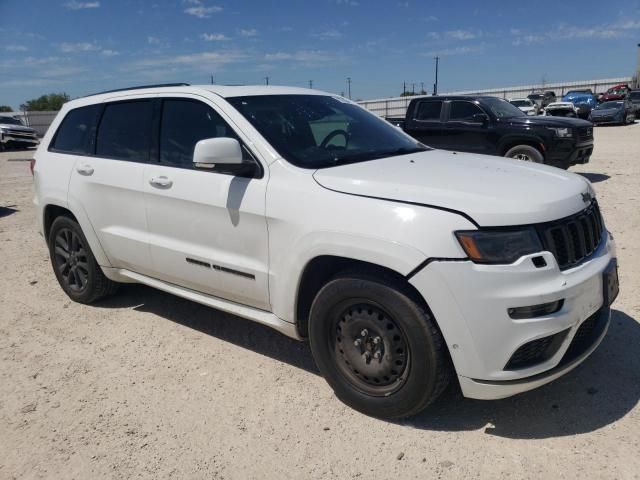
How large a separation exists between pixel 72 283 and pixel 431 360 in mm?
3600

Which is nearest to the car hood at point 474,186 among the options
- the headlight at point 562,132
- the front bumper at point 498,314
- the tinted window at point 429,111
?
the front bumper at point 498,314

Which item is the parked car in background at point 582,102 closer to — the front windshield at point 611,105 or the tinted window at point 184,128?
the front windshield at point 611,105

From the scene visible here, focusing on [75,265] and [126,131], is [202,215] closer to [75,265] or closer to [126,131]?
[126,131]

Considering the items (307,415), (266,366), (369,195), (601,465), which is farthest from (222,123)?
(601,465)

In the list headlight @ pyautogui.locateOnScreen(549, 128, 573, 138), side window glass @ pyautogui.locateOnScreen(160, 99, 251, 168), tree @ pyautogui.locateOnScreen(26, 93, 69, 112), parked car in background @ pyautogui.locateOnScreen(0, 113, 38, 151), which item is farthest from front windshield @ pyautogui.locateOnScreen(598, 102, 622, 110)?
tree @ pyautogui.locateOnScreen(26, 93, 69, 112)

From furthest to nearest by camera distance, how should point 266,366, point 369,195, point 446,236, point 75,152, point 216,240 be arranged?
point 75,152 → point 266,366 → point 216,240 → point 369,195 → point 446,236

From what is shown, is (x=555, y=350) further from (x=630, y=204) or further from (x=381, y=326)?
(x=630, y=204)

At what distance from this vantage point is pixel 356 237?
2.73 metres

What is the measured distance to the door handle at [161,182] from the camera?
3674 mm

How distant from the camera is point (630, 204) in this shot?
309 inches

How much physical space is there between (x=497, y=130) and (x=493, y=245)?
856cm

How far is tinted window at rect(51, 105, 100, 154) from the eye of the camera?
4.52 meters

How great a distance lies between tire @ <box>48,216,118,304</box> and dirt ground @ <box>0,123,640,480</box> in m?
0.31

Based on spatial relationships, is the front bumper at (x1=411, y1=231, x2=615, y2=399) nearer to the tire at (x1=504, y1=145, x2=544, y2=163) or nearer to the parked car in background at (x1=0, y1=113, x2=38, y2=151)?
the tire at (x1=504, y1=145, x2=544, y2=163)
